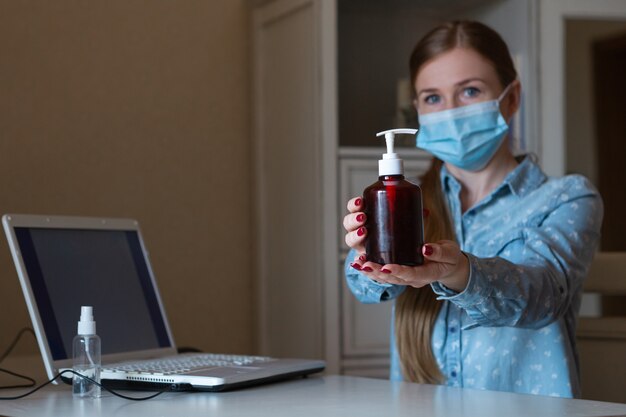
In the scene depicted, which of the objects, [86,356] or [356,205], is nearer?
[356,205]

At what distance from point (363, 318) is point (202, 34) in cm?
85

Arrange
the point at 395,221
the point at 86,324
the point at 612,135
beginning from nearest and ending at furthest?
the point at 395,221, the point at 86,324, the point at 612,135

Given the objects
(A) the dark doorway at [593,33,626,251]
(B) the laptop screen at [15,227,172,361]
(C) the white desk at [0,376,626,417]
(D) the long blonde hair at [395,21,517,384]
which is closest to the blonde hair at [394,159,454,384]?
(D) the long blonde hair at [395,21,517,384]

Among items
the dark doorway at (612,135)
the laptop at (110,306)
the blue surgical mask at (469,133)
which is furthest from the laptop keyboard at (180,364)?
the dark doorway at (612,135)

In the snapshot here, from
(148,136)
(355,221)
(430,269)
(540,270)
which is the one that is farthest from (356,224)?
(148,136)

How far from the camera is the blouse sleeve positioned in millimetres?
1341

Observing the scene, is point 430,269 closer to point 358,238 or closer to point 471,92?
point 358,238

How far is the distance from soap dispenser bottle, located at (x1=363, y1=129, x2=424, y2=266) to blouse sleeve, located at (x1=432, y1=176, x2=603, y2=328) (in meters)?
0.17

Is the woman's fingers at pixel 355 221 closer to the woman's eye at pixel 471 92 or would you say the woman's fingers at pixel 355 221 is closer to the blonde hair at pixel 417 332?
the blonde hair at pixel 417 332

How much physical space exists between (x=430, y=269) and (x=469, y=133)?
1.74 feet

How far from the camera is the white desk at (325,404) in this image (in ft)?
3.69

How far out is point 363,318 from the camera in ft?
8.14

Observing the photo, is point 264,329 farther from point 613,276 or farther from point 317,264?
point 613,276

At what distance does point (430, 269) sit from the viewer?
3.94ft
